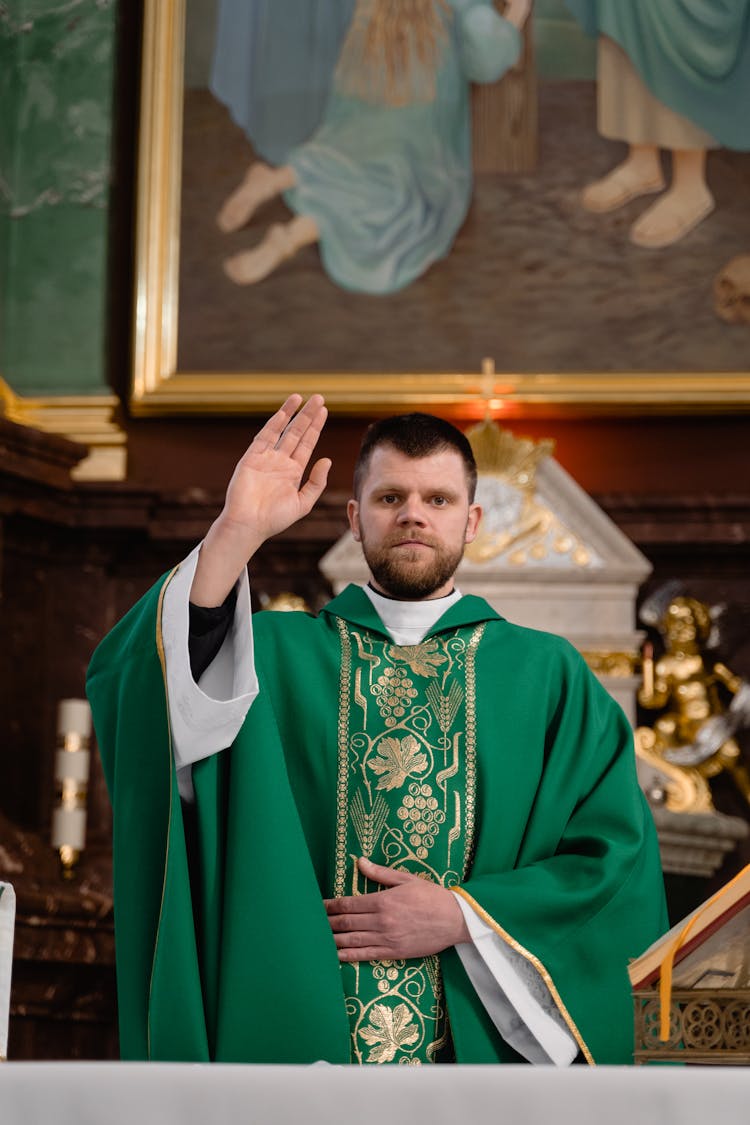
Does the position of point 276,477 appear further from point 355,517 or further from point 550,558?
point 550,558

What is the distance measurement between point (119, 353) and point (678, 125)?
7.01ft

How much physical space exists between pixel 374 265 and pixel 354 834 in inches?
131

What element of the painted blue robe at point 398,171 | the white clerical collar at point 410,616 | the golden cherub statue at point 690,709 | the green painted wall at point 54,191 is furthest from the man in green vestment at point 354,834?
the green painted wall at point 54,191

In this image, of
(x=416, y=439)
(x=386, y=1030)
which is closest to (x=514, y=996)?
(x=386, y=1030)

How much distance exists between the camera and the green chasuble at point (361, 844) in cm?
266

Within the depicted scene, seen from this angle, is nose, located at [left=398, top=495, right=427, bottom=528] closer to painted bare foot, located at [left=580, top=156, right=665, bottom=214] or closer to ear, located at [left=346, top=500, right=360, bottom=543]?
ear, located at [left=346, top=500, right=360, bottom=543]

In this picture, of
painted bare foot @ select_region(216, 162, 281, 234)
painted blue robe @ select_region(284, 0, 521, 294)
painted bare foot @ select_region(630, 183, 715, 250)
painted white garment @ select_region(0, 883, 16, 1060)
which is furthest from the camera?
painted bare foot @ select_region(216, 162, 281, 234)

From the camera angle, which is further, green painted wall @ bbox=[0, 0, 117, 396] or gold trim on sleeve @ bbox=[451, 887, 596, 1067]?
green painted wall @ bbox=[0, 0, 117, 396]

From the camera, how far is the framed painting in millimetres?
5617

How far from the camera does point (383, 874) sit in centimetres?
276

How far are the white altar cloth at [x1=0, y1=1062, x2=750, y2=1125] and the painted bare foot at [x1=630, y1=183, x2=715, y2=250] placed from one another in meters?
4.41

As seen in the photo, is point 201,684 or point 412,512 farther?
point 412,512

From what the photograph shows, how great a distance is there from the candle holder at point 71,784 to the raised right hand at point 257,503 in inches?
83.5

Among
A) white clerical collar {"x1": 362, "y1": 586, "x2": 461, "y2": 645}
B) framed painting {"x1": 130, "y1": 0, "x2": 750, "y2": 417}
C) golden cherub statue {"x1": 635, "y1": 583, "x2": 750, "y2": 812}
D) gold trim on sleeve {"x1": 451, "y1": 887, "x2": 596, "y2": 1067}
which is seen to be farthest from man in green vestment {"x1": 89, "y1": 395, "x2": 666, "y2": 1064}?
framed painting {"x1": 130, "y1": 0, "x2": 750, "y2": 417}
